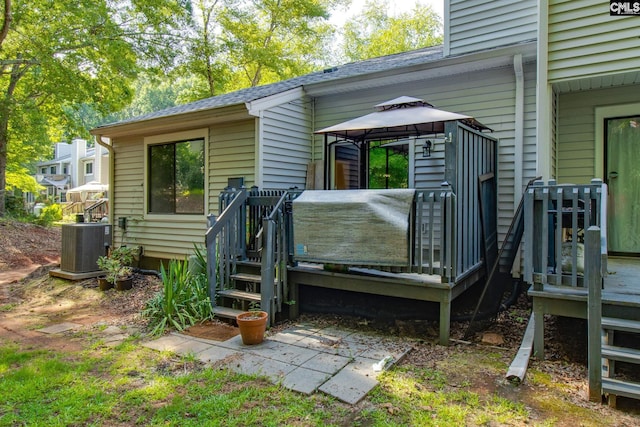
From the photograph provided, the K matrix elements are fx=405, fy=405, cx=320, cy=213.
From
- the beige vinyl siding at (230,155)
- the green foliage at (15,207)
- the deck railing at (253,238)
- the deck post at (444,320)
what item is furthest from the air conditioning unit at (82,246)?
the green foliage at (15,207)

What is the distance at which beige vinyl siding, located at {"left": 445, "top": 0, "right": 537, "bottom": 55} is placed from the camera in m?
5.96

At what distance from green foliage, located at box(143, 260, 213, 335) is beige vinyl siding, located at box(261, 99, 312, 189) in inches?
77.8

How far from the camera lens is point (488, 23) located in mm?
6270

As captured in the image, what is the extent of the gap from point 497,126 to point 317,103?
3071 mm

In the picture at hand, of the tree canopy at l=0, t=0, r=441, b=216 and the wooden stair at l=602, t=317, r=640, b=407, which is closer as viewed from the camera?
the wooden stair at l=602, t=317, r=640, b=407

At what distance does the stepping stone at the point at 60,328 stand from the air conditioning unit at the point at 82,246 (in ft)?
8.21

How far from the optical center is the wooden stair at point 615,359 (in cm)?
266

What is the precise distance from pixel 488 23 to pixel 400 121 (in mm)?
3055

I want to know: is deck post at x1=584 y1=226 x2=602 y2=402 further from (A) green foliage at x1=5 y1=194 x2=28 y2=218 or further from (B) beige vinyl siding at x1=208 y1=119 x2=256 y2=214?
(A) green foliage at x1=5 y1=194 x2=28 y2=218

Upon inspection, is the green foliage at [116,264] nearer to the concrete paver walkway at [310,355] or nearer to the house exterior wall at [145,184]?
the house exterior wall at [145,184]

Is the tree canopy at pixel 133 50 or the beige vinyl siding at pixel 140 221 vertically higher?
the tree canopy at pixel 133 50

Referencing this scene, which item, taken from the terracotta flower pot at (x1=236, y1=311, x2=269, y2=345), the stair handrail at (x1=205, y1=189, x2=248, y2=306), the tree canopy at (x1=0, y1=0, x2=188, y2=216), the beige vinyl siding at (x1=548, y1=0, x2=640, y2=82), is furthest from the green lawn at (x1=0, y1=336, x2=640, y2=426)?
the tree canopy at (x1=0, y1=0, x2=188, y2=216)

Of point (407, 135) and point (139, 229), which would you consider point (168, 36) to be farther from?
point (407, 135)

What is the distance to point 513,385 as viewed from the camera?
9.93 ft
